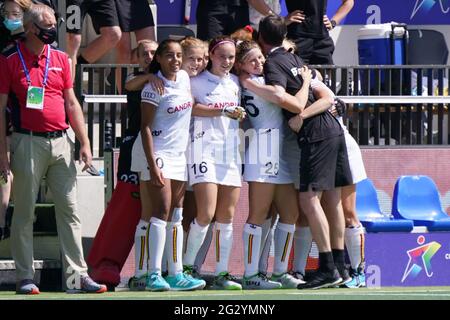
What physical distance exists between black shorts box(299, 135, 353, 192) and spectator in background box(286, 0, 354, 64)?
73.2 inches

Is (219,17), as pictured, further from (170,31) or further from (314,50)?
(170,31)

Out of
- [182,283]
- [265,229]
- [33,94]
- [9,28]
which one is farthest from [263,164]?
[9,28]

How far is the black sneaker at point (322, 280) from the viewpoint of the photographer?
35.4 feet

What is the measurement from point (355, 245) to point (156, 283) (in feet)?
6.12

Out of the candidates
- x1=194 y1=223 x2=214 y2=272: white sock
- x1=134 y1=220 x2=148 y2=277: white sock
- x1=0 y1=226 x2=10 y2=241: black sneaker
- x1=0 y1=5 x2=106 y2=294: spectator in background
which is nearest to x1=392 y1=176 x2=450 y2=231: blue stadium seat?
x1=194 y1=223 x2=214 y2=272: white sock

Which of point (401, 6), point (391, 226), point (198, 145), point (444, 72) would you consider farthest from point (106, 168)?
point (401, 6)

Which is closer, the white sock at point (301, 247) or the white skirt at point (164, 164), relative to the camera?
the white skirt at point (164, 164)

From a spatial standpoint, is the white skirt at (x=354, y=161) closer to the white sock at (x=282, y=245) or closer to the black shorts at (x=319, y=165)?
the black shorts at (x=319, y=165)

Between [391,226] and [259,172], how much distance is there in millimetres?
1669

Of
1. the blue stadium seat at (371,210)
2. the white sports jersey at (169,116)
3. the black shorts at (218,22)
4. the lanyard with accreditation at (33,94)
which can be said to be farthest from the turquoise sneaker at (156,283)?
the black shorts at (218,22)

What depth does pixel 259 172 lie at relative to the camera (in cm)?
1100

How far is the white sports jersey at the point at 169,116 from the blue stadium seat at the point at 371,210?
2238mm

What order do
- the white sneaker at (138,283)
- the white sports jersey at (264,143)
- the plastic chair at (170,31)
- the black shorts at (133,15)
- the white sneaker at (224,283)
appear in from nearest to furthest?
the white sneaker at (138,283) < the white sneaker at (224,283) < the white sports jersey at (264,143) < the black shorts at (133,15) < the plastic chair at (170,31)

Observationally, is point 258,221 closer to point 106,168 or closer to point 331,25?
point 106,168
